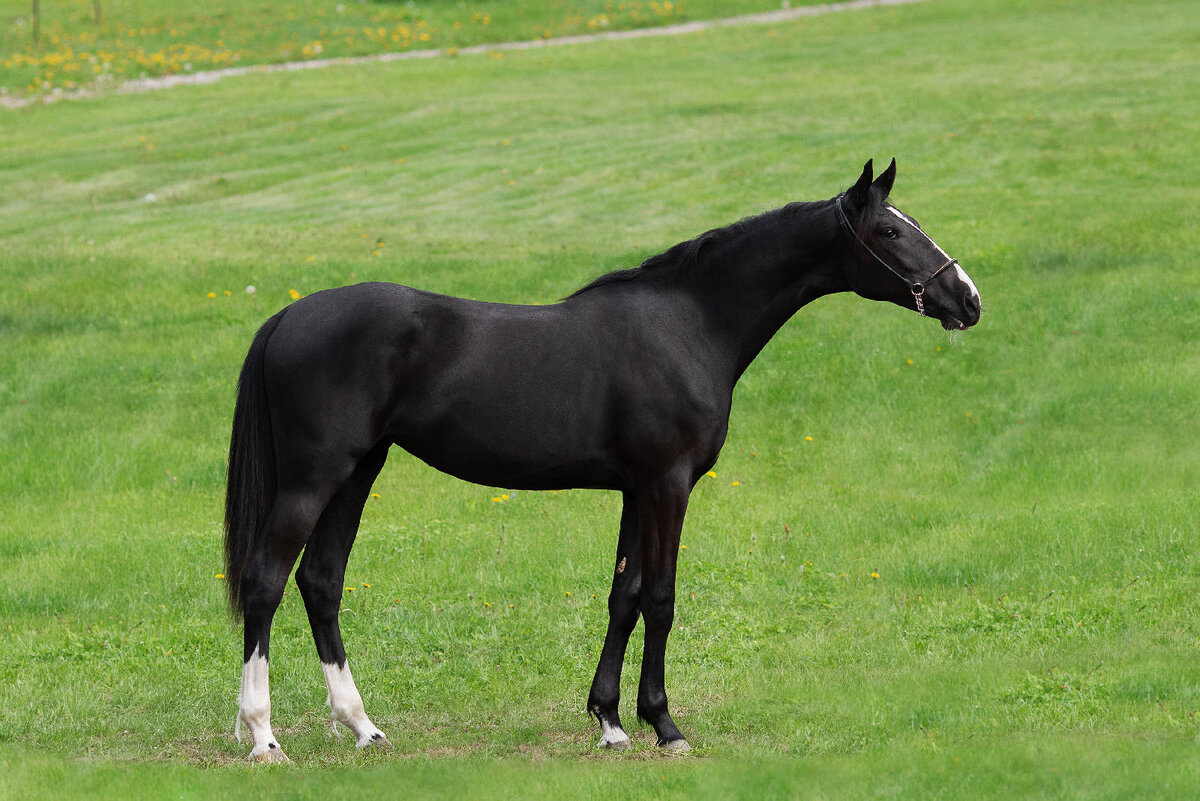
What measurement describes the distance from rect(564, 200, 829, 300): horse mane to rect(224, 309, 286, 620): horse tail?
1820 millimetres

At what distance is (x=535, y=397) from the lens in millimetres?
7301

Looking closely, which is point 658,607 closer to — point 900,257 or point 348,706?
point 348,706

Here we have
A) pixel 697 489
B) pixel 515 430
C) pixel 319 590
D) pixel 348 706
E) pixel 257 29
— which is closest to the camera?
pixel 515 430

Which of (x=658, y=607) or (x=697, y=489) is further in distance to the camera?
(x=697, y=489)

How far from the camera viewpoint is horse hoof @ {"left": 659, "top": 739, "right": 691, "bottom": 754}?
737 centimetres

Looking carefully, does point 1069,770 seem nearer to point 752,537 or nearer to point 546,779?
point 546,779

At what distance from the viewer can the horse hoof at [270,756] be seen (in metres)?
7.11

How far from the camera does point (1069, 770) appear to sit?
6504 millimetres

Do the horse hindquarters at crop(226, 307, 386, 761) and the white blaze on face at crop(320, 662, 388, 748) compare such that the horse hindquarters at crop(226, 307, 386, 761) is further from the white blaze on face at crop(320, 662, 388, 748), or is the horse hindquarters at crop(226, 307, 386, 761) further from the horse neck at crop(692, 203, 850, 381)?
the horse neck at crop(692, 203, 850, 381)

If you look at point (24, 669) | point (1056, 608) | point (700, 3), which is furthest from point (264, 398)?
point (700, 3)

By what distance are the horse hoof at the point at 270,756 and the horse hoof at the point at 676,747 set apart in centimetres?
206

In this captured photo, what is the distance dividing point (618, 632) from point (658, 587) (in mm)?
481

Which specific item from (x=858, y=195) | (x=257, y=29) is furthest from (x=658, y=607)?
(x=257, y=29)

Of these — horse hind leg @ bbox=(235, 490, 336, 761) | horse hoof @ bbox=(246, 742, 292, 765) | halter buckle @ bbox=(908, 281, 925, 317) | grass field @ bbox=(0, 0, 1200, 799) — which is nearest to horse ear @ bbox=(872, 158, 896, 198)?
halter buckle @ bbox=(908, 281, 925, 317)
